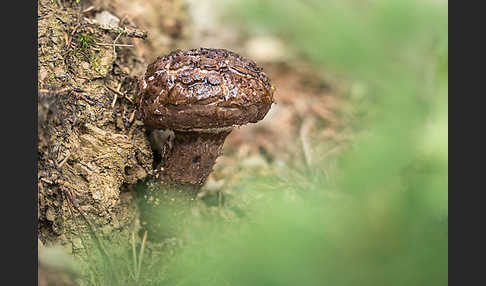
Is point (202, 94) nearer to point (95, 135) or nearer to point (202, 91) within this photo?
point (202, 91)

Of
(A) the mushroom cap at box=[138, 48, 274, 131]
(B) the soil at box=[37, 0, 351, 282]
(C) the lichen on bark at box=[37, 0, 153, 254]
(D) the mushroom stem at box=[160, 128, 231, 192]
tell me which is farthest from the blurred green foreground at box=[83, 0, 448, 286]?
(D) the mushroom stem at box=[160, 128, 231, 192]

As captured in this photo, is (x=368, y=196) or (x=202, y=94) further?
(x=202, y=94)

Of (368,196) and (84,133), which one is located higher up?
(84,133)

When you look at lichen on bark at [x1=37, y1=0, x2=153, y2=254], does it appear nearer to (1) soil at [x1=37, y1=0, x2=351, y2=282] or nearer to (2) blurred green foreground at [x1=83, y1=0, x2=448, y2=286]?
(1) soil at [x1=37, y1=0, x2=351, y2=282]

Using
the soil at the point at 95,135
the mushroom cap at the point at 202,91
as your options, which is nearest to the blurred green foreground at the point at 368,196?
the soil at the point at 95,135

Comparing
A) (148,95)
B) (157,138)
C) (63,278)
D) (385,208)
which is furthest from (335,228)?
(157,138)

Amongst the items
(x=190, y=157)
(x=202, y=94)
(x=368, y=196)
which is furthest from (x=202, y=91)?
(x=368, y=196)
